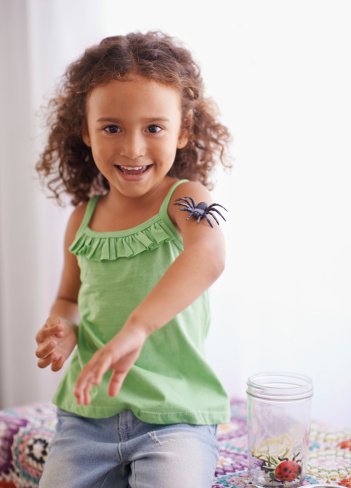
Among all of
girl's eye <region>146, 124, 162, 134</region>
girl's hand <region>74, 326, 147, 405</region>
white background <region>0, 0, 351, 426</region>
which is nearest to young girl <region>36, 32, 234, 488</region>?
girl's eye <region>146, 124, 162, 134</region>

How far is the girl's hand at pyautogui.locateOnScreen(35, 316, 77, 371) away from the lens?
94cm

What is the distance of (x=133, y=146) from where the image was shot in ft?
3.12

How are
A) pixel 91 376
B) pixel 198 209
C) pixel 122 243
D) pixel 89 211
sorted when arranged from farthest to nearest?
pixel 89 211 → pixel 122 243 → pixel 198 209 → pixel 91 376

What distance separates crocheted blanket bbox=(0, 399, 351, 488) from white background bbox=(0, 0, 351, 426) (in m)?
0.16

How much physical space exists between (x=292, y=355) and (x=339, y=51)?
630 millimetres

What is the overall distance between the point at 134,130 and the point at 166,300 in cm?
30

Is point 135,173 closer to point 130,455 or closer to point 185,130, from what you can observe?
point 185,130

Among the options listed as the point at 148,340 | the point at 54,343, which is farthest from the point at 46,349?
the point at 148,340

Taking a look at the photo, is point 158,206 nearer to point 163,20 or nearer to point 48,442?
point 48,442

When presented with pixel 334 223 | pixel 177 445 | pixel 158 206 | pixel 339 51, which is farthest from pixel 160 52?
pixel 177 445

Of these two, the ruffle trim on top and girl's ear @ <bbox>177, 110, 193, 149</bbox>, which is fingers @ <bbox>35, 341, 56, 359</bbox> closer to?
the ruffle trim on top

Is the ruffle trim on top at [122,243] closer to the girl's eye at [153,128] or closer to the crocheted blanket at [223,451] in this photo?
the girl's eye at [153,128]

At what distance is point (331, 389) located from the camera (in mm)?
1296

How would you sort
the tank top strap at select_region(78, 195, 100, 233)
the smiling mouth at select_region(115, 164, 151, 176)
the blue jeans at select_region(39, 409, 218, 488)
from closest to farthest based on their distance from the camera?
the blue jeans at select_region(39, 409, 218, 488), the smiling mouth at select_region(115, 164, 151, 176), the tank top strap at select_region(78, 195, 100, 233)
